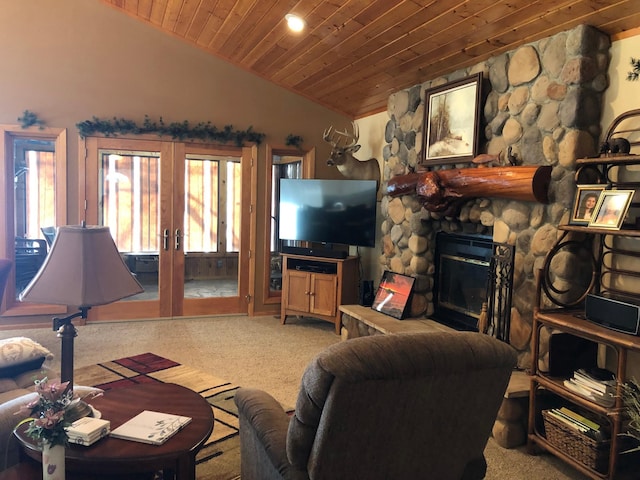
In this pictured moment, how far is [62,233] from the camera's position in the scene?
74.5 inches

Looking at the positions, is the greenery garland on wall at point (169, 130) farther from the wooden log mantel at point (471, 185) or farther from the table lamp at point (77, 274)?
the table lamp at point (77, 274)

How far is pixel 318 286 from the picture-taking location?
5.38 metres

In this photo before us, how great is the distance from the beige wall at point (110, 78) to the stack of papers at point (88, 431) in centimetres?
410

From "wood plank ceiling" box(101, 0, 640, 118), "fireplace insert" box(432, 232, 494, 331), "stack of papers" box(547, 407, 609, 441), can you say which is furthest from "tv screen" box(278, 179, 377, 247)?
"stack of papers" box(547, 407, 609, 441)

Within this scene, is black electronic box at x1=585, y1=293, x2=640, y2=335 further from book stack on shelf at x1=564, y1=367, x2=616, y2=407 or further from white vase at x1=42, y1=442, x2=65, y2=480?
white vase at x1=42, y1=442, x2=65, y2=480

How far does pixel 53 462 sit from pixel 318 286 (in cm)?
403

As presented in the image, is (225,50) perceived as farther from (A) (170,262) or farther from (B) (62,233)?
(B) (62,233)

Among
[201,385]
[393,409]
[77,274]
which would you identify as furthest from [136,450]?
[201,385]

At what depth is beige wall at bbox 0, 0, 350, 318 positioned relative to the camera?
5000 mm

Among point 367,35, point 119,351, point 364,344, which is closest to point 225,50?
point 367,35

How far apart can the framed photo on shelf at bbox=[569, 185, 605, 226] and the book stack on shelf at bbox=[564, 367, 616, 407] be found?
814 millimetres

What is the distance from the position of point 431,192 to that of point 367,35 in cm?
140

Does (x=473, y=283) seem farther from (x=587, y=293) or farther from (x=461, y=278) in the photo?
(x=587, y=293)

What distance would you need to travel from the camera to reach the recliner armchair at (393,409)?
1.39 m
